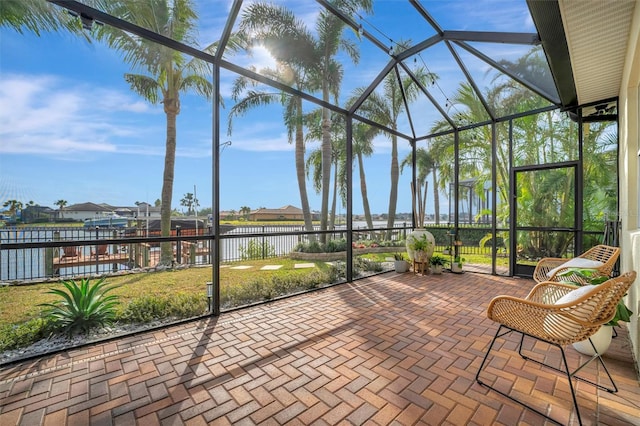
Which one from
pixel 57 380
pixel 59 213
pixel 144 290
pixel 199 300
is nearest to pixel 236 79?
pixel 59 213

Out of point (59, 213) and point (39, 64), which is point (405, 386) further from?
point (59, 213)

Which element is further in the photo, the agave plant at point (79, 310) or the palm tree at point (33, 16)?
the palm tree at point (33, 16)

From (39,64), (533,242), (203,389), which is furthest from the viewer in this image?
(533,242)

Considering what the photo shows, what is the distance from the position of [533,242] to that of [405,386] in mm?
5019

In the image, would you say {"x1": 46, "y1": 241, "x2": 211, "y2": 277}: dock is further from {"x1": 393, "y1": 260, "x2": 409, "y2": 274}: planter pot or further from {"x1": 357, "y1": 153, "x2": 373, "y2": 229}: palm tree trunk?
{"x1": 357, "y1": 153, "x2": 373, "y2": 229}: palm tree trunk

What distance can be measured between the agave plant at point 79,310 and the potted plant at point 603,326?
15.3 feet

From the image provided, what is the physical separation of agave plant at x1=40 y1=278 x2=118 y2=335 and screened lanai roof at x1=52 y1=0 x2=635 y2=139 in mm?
2747

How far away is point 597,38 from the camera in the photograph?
272 cm

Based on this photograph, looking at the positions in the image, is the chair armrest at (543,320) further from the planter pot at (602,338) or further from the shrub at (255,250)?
the shrub at (255,250)

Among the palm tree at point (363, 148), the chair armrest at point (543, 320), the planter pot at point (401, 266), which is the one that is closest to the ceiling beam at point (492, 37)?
the chair armrest at point (543, 320)

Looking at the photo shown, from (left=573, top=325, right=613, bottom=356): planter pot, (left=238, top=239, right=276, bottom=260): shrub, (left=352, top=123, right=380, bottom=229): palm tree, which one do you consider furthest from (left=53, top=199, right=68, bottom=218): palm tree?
(left=352, top=123, right=380, bottom=229): palm tree

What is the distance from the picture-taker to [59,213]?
677 cm

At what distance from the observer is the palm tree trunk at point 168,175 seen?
8.39m

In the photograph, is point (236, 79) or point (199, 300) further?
point (236, 79)
